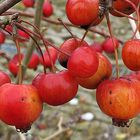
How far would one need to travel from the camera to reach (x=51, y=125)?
4500mm

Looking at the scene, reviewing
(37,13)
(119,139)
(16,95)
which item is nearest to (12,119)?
(16,95)

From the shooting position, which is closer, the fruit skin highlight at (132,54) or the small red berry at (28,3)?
the fruit skin highlight at (132,54)

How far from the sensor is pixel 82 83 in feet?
3.63

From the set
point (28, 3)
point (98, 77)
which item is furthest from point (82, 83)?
point (28, 3)

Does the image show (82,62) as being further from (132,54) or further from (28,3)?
(28,3)

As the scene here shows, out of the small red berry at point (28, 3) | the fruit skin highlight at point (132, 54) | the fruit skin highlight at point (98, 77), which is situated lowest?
the small red berry at point (28, 3)

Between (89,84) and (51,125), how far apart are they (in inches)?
135

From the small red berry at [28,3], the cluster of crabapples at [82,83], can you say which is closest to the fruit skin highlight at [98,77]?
the cluster of crabapples at [82,83]

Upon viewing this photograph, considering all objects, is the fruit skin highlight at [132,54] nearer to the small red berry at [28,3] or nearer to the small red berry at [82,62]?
the small red berry at [82,62]

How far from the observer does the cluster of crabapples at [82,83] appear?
1.04 m

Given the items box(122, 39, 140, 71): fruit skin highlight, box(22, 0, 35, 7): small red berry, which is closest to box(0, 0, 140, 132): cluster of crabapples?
box(122, 39, 140, 71): fruit skin highlight

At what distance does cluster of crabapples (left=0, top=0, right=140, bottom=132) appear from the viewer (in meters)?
1.04

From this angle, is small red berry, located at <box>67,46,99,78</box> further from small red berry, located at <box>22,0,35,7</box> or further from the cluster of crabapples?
small red berry, located at <box>22,0,35,7</box>

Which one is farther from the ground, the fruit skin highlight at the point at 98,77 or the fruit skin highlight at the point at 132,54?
the fruit skin highlight at the point at 132,54
